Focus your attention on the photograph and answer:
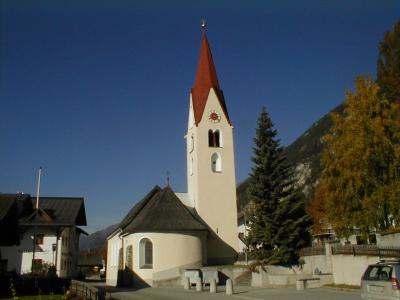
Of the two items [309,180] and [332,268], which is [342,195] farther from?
[309,180]

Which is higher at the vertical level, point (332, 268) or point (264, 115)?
point (264, 115)

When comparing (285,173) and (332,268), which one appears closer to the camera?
(332,268)

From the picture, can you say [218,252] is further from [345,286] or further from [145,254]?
[345,286]

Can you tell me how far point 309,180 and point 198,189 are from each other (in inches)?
3295

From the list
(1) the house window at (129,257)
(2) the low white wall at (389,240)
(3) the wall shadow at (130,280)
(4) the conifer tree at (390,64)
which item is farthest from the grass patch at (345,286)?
(4) the conifer tree at (390,64)

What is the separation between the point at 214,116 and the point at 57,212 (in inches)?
742

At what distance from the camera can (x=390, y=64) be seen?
40.1m

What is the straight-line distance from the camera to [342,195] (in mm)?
28281

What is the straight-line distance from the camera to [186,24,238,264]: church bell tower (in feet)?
139

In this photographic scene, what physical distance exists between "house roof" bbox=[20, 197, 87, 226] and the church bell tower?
12426 millimetres

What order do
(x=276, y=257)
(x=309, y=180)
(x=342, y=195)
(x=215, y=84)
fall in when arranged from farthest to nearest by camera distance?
(x=309, y=180) < (x=215, y=84) < (x=276, y=257) < (x=342, y=195)

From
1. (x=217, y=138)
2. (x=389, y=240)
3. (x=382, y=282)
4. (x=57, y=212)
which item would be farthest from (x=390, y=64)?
(x=57, y=212)

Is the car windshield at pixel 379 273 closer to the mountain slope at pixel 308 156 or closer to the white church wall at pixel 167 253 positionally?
the white church wall at pixel 167 253

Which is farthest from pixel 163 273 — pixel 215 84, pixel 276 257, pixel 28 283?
pixel 215 84
